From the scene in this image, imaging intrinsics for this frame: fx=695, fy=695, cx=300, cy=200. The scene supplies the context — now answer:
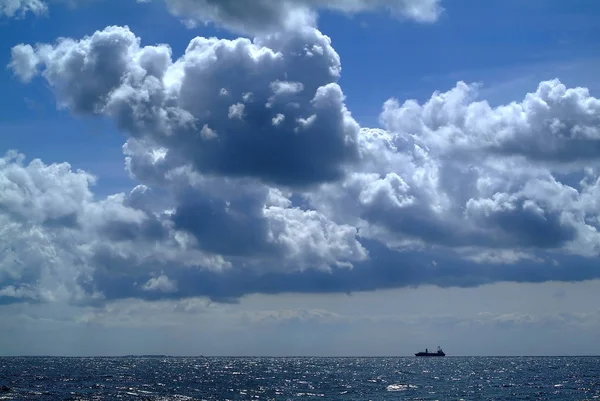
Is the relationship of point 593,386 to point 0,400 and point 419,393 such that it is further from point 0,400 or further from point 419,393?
point 0,400

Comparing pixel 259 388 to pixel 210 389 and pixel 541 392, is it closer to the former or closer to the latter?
pixel 210 389

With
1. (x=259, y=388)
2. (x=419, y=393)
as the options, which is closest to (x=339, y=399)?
(x=419, y=393)

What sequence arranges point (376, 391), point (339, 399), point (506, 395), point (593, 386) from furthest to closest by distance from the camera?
point (593, 386)
point (376, 391)
point (506, 395)
point (339, 399)

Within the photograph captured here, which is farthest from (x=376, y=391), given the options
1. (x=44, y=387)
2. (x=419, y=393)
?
(x=44, y=387)

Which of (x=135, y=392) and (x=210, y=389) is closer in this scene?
(x=135, y=392)

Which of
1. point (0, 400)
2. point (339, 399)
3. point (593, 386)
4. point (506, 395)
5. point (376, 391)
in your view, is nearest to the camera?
point (0, 400)

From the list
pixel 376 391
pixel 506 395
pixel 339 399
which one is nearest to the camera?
pixel 339 399

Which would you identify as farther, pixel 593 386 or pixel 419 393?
pixel 593 386

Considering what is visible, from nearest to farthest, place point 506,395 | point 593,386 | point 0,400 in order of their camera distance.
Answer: point 0,400
point 506,395
point 593,386
